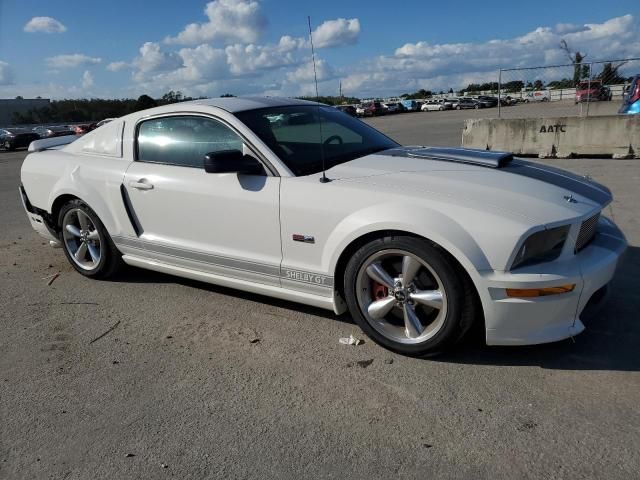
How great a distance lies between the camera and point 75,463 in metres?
2.41

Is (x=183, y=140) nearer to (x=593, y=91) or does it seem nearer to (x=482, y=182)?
(x=482, y=182)

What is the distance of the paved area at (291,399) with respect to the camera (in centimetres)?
Answer: 234

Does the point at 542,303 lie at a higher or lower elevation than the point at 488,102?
higher

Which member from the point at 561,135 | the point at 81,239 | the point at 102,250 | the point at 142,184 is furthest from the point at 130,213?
the point at 561,135

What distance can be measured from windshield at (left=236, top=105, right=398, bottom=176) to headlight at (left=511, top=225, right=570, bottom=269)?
4.59ft

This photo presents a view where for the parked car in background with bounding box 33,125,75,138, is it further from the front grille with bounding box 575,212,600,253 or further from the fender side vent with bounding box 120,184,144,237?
the front grille with bounding box 575,212,600,253

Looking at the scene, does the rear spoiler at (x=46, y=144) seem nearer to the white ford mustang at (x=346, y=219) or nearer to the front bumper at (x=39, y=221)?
the front bumper at (x=39, y=221)

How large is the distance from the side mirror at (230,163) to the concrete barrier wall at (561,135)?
9311mm

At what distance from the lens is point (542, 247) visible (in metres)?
2.84

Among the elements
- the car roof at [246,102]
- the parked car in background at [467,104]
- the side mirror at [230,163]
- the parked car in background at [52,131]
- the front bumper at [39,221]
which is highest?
the car roof at [246,102]

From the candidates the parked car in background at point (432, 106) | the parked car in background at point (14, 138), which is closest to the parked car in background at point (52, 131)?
the parked car in background at point (14, 138)

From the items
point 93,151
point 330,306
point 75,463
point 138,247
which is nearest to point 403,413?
point 330,306

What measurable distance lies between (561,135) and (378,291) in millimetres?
9321

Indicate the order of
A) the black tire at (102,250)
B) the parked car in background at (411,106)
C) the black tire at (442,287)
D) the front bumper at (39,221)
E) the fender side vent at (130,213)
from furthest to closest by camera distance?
the parked car in background at (411,106) → the front bumper at (39,221) → the black tire at (102,250) → the fender side vent at (130,213) → the black tire at (442,287)
